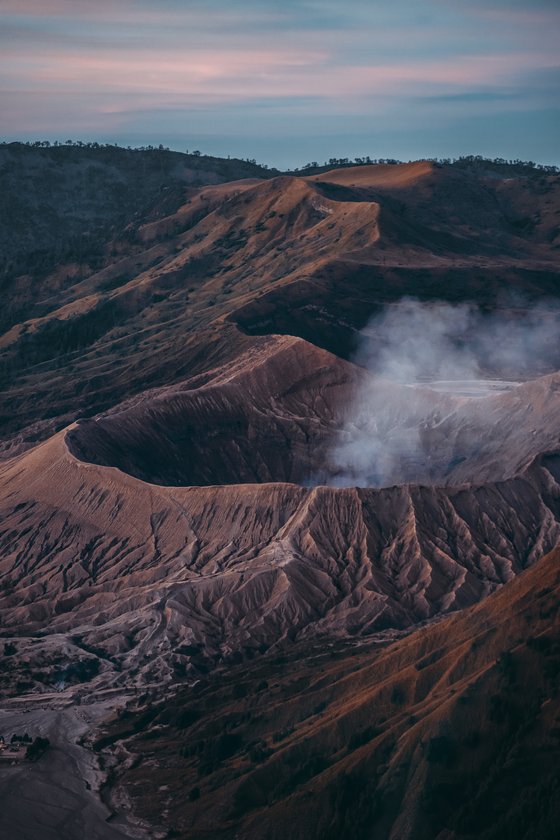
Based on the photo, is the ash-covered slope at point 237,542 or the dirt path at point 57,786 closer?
the dirt path at point 57,786

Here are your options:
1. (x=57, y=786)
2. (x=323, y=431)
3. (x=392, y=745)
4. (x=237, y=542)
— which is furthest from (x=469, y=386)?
(x=392, y=745)

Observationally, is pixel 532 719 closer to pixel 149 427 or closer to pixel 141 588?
pixel 141 588

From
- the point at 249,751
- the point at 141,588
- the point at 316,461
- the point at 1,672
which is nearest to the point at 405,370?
the point at 316,461

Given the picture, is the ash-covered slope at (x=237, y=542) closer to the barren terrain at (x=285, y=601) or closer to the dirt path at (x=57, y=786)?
the barren terrain at (x=285, y=601)

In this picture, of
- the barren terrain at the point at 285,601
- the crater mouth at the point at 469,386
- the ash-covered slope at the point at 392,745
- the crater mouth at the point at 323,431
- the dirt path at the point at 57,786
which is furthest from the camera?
the crater mouth at the point at 469,386

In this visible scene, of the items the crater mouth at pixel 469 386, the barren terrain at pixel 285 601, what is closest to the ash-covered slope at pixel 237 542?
the barren terrain at pixel 285 601

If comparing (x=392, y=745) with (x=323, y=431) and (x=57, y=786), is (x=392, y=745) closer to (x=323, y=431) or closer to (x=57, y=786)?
(x=57, y=786)

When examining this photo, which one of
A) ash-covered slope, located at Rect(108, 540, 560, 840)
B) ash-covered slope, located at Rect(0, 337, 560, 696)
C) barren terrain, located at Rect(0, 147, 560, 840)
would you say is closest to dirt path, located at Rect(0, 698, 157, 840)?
barren terrain, located at Rect(0, 147, 560, 840)

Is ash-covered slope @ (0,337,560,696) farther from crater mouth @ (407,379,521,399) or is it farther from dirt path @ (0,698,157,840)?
dirt path @ (0,698,157,840)
